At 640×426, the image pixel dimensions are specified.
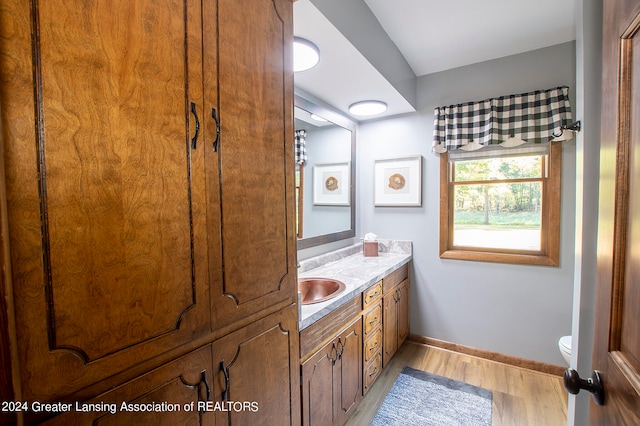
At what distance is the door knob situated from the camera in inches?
25.1

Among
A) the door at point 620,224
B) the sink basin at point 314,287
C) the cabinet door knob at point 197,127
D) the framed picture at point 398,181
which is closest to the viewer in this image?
the door at point 620,224

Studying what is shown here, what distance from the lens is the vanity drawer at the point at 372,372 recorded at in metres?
1.94

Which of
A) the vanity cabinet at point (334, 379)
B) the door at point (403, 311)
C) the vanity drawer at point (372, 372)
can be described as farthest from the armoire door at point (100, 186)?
the door at point (403, 311)

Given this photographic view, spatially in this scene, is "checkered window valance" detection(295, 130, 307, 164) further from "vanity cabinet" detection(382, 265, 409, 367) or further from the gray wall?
"vanity cabinet" detection(382, 265, 409, 367)

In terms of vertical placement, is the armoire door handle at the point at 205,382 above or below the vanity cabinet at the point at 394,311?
above

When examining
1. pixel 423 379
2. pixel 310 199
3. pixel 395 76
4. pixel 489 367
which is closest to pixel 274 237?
pixel 310 199

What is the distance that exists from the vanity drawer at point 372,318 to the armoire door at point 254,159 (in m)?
0.90

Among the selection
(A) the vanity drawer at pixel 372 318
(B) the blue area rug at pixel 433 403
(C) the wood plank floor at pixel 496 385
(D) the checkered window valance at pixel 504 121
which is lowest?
(C) the wood plank floor at pixel 496 385

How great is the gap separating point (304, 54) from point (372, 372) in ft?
7.28

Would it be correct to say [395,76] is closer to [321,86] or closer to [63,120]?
[321,86]

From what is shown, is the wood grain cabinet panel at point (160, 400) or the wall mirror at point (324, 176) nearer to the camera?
the wood grain cabinet panel at point (160, 400)

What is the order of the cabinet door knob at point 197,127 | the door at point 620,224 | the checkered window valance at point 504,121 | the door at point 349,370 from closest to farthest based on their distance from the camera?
the door at point 620,224, the cabinet door knob at point 197,127, the door at point 349,370, the checkered window valance at point 504,121

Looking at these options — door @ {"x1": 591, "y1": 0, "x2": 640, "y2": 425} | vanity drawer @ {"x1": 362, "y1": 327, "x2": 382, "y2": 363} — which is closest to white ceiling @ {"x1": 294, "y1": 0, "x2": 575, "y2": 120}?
door @ {"x1": 591, "y1": 0, "x2": 640, "y2": 425}

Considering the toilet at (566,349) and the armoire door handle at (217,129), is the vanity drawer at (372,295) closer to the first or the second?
the toilet at (566,349)
